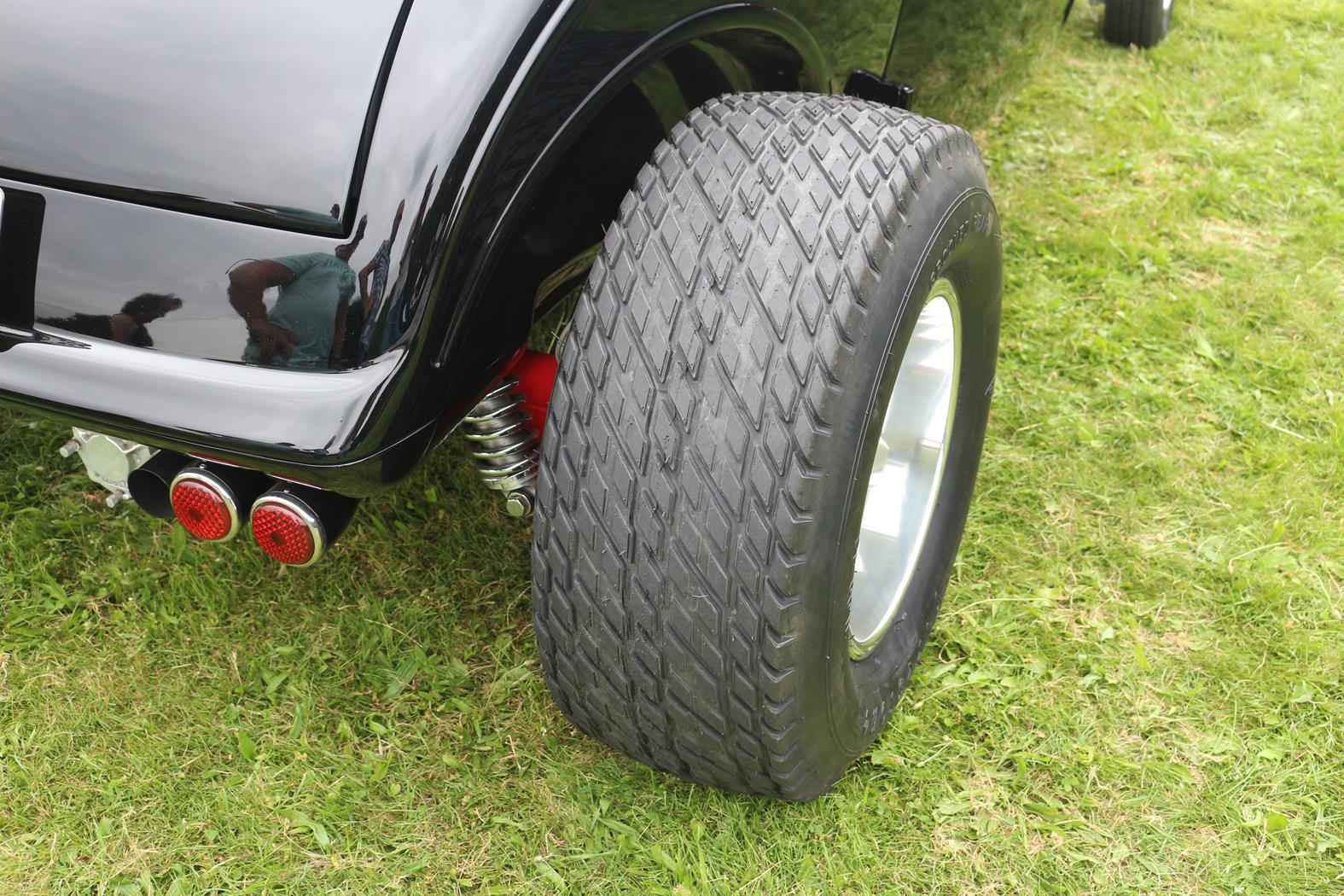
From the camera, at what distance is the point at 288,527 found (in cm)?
141

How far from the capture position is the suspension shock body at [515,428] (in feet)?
5.36

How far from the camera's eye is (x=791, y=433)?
1304mm

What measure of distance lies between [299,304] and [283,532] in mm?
357

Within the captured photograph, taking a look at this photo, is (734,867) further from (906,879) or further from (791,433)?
(791,433)

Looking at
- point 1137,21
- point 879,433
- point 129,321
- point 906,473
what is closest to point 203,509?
point 129,321

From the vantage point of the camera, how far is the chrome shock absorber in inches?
64.1

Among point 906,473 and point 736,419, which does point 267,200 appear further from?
point 906,473

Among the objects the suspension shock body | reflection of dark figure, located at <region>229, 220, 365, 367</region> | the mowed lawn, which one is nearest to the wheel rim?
the mowed lawn

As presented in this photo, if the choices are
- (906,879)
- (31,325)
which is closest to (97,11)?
(31,325)

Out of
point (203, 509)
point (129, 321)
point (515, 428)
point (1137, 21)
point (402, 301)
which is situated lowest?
point (203, 509)

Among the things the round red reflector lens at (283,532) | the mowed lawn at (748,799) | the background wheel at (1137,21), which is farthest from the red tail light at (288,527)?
the background wheel at (1137,21)

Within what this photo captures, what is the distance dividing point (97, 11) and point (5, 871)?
1339 millimetres

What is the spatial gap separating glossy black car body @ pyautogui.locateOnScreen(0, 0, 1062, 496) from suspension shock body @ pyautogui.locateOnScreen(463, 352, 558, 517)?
0.29m

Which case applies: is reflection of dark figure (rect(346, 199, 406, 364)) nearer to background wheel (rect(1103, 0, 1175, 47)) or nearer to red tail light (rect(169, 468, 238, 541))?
red tail light (rect(169, 468, 238, 541))
